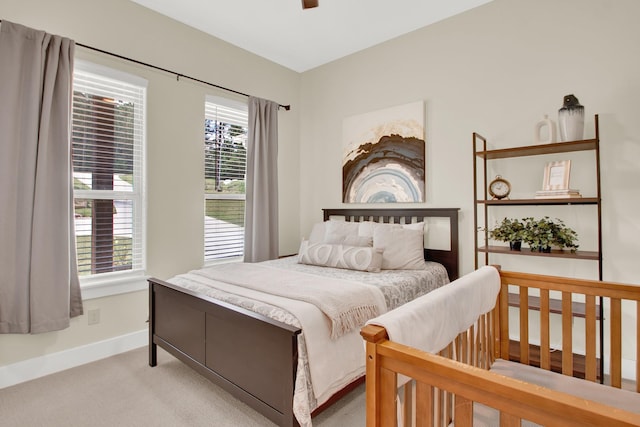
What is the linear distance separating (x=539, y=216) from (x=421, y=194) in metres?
0.99

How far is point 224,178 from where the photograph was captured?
3535 mm

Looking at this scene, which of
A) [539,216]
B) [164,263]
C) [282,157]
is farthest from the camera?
[282,157]

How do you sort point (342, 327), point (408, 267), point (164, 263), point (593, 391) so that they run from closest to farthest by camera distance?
point (593, 391) → point (342, 327) → point (408, 267) → point (164, 263)

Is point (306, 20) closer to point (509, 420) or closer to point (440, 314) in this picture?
point (440, 314)

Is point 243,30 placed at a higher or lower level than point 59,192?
higher

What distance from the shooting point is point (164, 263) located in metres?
3.03

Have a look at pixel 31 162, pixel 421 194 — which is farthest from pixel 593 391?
pixel 31 162

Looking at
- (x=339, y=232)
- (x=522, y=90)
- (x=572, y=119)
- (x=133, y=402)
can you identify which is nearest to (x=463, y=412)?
(x=133, y=402)

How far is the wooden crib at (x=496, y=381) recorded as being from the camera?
2.31ft

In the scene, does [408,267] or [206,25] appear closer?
[408,267]

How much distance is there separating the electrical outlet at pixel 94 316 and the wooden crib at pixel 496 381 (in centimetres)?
247

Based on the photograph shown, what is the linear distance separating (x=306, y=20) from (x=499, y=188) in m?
2.25

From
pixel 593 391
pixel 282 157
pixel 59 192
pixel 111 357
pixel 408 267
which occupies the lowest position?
pixel 111 357

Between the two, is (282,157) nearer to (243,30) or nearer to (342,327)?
(243,30)
